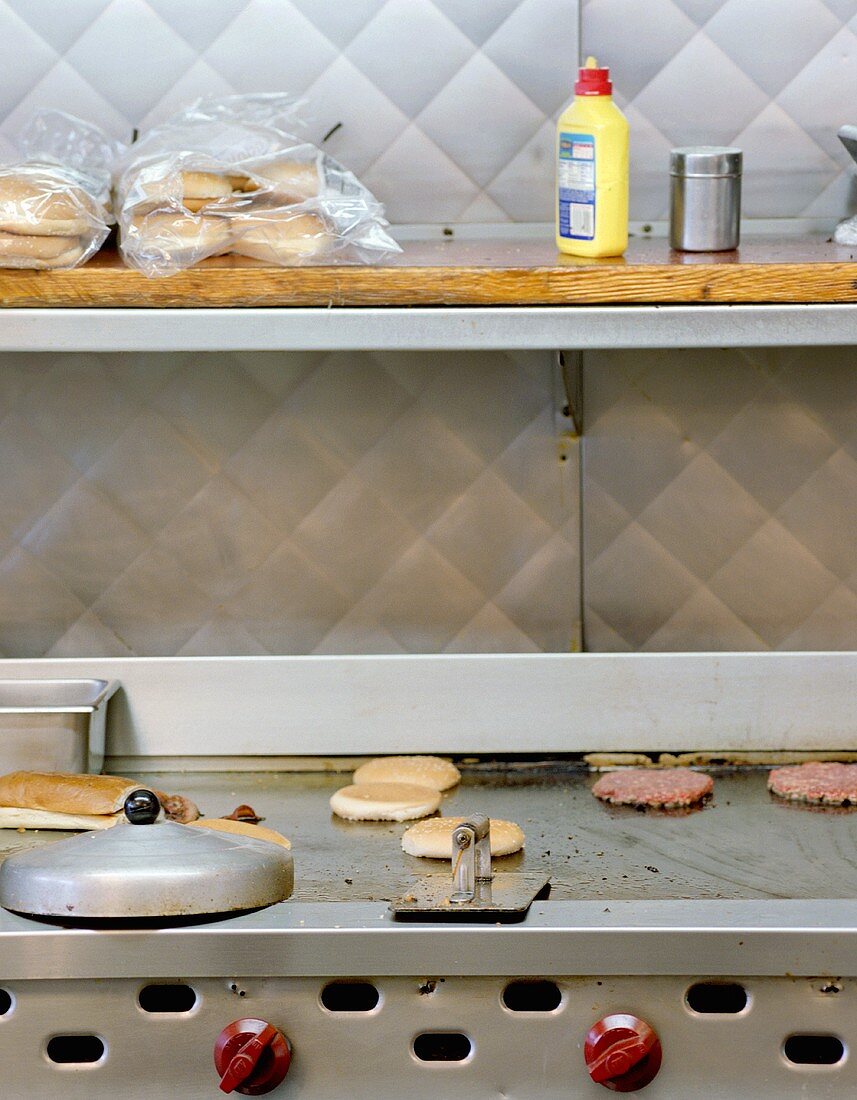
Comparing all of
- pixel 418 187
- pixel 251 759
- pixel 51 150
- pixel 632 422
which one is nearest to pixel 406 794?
pixel 251 759

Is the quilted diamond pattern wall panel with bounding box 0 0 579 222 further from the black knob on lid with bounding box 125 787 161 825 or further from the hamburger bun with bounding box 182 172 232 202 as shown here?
the black knob on lid with bounding box 125 787 161 825

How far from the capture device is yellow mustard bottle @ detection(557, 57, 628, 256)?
5.83ft

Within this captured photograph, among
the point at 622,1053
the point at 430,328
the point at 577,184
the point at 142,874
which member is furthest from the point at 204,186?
the point at 622,1053

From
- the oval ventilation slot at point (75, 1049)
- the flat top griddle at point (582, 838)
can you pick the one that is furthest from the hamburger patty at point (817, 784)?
the oval ventilation slot at point (75, 1049)

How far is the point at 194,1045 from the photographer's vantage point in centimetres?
142

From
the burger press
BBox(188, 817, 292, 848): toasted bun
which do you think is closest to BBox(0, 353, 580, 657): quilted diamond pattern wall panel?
BBox(188, 817, 292, 848): toasted bun

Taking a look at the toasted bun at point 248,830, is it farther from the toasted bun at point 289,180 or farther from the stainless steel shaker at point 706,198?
the stainless steel shaker at point 706,198

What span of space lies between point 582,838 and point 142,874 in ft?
2.21

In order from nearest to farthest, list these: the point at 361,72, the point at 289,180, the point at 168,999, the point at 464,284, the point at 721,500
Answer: the point at 168,999, the point at 464,284, the point at 289,180, the point at 361,72, the point at 721,500

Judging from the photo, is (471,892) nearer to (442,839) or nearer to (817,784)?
(442,839)

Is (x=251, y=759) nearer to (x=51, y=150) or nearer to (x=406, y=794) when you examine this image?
(x=406, y=794)

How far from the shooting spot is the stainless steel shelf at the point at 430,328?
1.73 metres

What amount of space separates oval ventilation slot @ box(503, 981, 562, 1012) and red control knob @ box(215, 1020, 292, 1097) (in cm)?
23

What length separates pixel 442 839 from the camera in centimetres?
177
